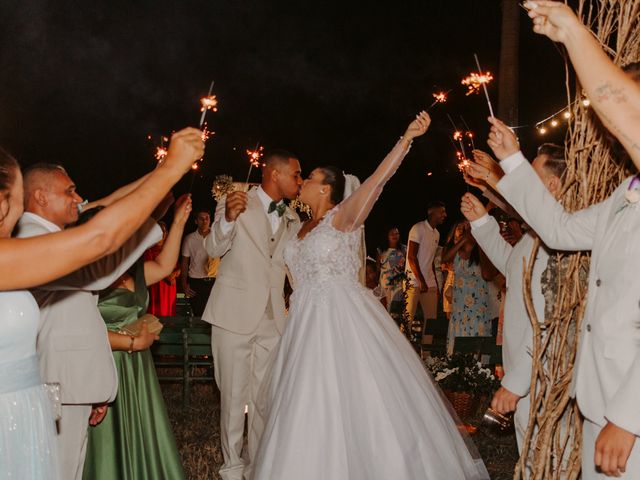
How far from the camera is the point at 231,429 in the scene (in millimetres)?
5238

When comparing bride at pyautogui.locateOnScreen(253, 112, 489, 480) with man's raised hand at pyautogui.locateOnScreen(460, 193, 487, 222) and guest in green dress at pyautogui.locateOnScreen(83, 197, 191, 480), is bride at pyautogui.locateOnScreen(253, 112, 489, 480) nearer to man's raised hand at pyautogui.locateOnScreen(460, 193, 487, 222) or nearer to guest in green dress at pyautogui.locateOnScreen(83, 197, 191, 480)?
man's raised hand at pyautogui.locateOnScreen(460, 193, 487, 222)

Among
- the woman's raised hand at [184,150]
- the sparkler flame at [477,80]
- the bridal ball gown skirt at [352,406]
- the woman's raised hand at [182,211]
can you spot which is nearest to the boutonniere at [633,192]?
the sparkler flame at [477,80]

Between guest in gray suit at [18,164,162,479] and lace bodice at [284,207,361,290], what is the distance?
1.59 meters

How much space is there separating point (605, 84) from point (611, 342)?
2.80ft

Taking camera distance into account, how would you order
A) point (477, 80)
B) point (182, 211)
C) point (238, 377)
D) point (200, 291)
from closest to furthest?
point (477, 80) → point (182, 211) → point (238, 377) → point (200, 291)

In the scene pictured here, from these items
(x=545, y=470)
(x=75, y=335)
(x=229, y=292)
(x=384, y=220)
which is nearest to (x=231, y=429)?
(x=229, y=292)

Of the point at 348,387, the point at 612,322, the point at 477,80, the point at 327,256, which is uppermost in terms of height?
the point at 477,80

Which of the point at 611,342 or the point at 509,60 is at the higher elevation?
the point at 509,60

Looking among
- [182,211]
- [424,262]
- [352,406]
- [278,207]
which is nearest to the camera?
[182,211]

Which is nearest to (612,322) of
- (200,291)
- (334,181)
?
(334,181)

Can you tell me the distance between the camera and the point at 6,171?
7.02 ft

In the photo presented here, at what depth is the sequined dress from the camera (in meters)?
2.08

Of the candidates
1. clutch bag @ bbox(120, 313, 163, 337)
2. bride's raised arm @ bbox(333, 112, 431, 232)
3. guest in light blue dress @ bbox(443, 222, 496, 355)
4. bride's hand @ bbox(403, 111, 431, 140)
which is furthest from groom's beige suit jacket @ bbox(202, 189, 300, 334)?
guest in light blue dress @ bbox(443, 222, 496, 355)

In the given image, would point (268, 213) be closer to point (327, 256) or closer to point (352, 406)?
point (327, 256)
